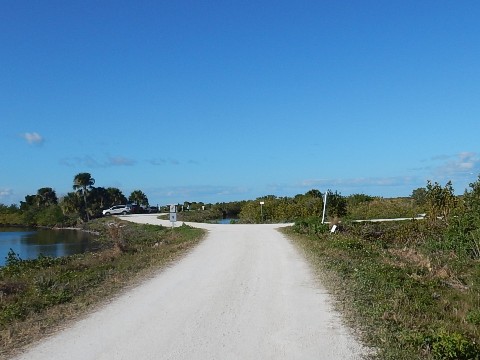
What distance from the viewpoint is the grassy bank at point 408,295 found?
22.2 ft

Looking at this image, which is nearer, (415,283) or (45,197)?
(415,283)

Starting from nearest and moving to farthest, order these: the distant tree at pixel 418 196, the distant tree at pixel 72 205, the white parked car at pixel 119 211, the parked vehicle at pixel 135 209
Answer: the distant tree at pixel 418 196 → the white parked car at pixel 119 211 → the distant tree at pixel 72 205 → the parked vehicle at pixel 135 209

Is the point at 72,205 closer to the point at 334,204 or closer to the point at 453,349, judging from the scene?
the point at 334,204

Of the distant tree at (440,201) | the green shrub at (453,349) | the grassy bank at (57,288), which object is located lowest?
the green shrub at (453,349)

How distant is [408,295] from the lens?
10242 millimetres

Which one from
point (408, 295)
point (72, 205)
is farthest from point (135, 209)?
point (408, 295)

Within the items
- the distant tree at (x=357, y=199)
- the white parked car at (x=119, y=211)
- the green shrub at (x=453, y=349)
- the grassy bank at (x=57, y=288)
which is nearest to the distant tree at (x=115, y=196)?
the white parked car at (x=119, y=211)

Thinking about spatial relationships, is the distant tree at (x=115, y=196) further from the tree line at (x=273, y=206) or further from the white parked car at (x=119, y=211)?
the white parked car at (x=119, y=211)

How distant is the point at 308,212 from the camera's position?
42.2 m

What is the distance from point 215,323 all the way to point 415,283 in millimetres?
5732

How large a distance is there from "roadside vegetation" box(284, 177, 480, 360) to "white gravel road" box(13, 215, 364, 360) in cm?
50

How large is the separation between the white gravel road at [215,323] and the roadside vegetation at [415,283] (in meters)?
0.50

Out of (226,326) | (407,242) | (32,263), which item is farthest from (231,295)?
(407,242)

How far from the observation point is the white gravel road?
675cm
